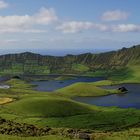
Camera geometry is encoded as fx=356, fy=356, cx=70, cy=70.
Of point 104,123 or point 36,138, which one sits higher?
point 36,138

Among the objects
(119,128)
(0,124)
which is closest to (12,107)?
(119,128)

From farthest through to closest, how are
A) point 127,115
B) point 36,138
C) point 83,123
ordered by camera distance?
point 127,115 < point 83,123 < point 36,138

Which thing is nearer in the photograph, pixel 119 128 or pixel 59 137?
pixel 59 137

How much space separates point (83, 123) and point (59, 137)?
50537 mm

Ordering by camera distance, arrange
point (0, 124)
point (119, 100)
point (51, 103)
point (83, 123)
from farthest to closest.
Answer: point (119, 100)
point (51, 103)
point (83, 123)
point (0, 124)

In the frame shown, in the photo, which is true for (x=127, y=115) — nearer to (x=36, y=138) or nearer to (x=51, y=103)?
(x=51, y=103)

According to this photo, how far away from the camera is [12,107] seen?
5271 inches

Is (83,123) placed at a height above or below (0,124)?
below

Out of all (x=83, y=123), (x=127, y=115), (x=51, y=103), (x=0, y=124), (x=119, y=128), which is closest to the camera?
(x=0, y=124)

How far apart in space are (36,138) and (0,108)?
262 feet

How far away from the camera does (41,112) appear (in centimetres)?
12862

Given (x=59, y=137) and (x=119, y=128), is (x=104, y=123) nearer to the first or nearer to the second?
(x=119, y=128)

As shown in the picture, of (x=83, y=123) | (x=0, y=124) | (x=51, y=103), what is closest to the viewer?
(x=0, y=124)

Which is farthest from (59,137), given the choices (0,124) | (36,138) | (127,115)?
(127,115)
